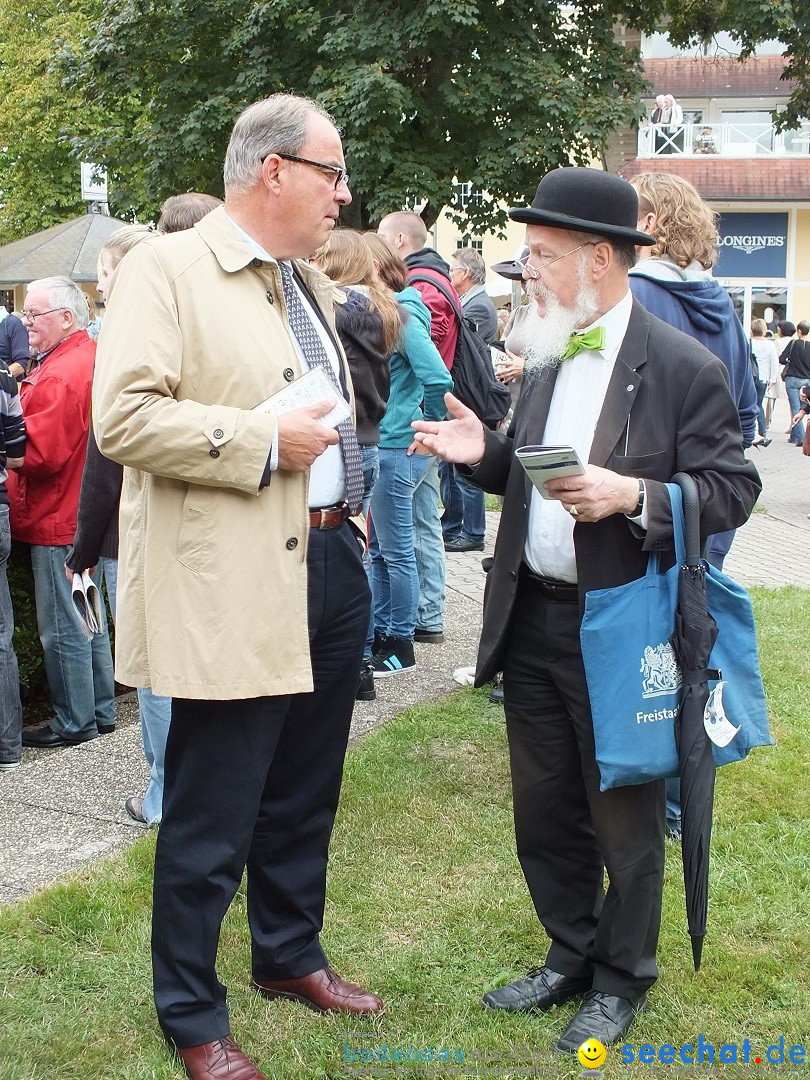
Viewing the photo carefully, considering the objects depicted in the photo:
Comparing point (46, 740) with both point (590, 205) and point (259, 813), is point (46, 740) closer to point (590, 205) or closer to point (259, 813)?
point (259, 813)

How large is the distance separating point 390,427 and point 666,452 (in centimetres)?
359

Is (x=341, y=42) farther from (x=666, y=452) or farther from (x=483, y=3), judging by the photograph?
(x=666, y=452)

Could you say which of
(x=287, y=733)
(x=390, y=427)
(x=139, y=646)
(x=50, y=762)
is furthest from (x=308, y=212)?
(x=390, y=427)

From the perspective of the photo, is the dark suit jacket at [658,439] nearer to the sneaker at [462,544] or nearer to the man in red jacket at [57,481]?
the man in red jacket at [57,481]

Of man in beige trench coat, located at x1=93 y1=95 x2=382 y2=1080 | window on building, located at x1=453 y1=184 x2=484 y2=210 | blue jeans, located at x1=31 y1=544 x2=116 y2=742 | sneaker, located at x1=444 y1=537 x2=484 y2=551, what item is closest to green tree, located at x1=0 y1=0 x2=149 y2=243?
window on building, located at x1=453 y1=184 x2=484 y2=210

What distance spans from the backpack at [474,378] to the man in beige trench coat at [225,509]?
12.4ft

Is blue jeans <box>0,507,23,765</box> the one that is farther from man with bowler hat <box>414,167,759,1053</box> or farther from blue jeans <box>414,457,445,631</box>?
man with bowler hat <box>414,167,759,1053</box>

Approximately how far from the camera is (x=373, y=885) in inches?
158

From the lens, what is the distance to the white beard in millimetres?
3041

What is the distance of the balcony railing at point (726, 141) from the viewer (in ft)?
126

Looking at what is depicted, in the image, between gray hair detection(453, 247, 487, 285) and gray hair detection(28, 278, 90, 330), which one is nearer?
gray hair detection(28, 278, 90, 330)

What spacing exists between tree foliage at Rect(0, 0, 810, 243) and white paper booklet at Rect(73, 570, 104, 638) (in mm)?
13660

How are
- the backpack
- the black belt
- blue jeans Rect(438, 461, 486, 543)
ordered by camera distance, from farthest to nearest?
blue jeans Rect(438, 461, 486, 543) → the backpack → the black belt

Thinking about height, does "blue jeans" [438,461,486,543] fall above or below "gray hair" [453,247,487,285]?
below
